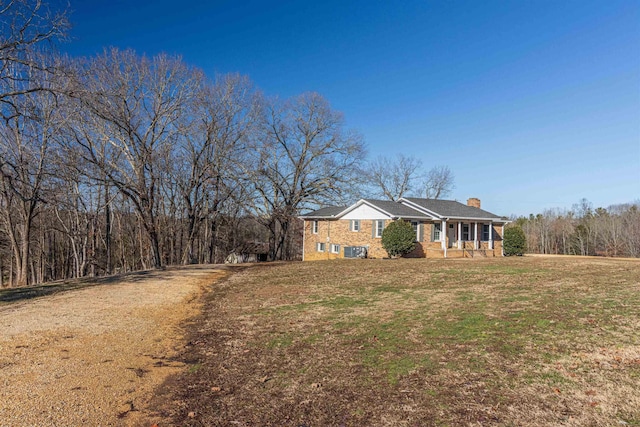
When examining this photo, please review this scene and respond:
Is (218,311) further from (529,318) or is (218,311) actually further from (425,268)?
(425,268)

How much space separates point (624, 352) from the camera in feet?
15.4

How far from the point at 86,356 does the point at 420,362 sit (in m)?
4.64

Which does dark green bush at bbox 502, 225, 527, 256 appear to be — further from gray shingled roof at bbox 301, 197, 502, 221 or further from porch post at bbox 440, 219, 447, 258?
porch post at bbox 440, 219, 447, 258

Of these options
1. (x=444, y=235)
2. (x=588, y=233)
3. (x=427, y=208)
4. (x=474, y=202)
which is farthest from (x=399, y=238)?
(x=588, y=233)

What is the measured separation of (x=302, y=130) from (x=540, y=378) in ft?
88.1

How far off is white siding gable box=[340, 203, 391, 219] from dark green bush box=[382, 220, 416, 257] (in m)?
1.56

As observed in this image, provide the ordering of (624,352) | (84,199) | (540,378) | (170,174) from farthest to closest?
(170,174) < (84,199) < (624,352) < (540,378)

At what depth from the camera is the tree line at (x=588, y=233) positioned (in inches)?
1607

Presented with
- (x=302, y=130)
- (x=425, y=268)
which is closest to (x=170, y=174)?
(x=302, y=130)

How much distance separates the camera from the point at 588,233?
1714 inches

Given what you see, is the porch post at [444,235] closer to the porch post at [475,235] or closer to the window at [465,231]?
the window at [465,231]

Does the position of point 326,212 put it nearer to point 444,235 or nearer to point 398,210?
point 398,210

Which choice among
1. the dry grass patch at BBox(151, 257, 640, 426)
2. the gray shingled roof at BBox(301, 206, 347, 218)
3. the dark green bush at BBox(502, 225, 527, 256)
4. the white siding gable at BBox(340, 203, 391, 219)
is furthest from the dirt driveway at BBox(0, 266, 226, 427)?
the dark green bush at BBox(502, 225, 527, 256)

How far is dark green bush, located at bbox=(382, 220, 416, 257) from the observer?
2145 centimetres
